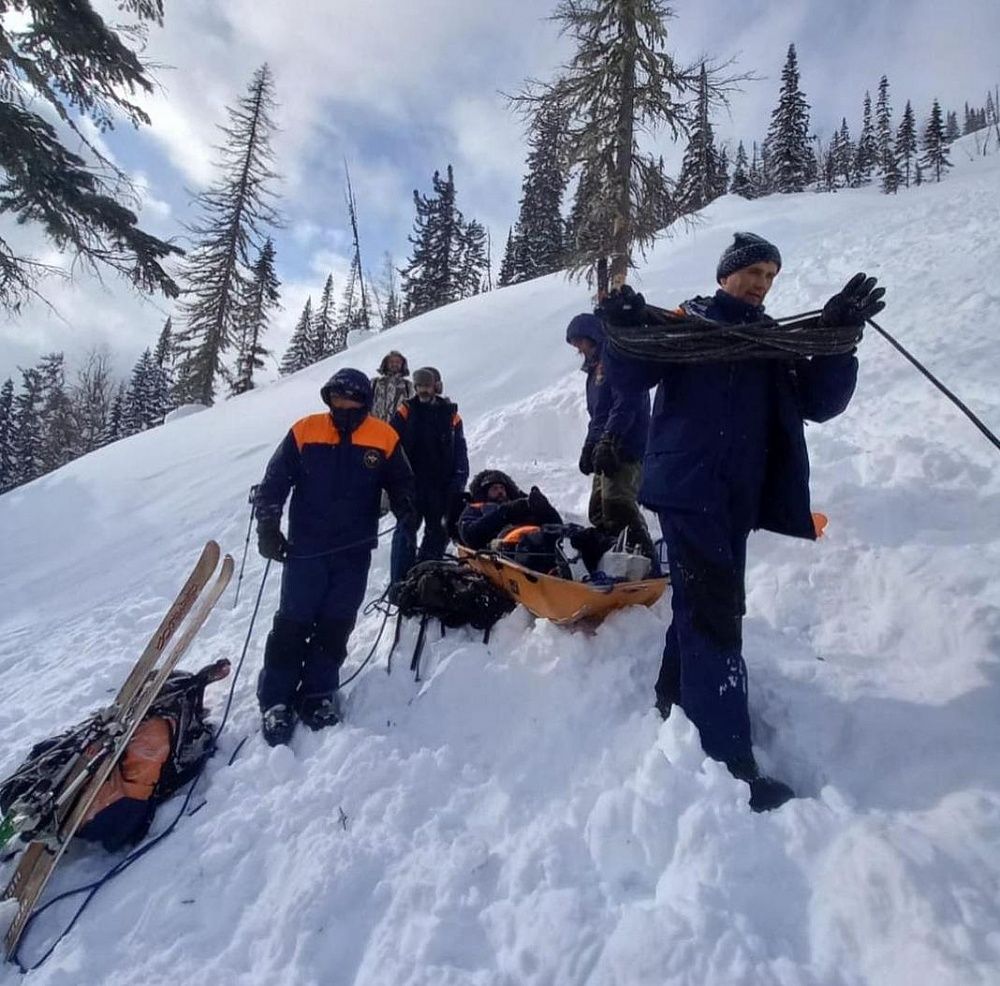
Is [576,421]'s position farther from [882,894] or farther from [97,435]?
[97,435]

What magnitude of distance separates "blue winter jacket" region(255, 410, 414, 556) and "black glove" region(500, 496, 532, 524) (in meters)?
0.93

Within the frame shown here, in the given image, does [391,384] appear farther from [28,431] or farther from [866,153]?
[866,153]

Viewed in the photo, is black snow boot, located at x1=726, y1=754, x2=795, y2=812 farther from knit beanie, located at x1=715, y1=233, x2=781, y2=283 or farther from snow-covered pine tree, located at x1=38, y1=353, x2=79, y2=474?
snow-covered pine tree, located at x1=38, y1=353, x2=79, y2=474

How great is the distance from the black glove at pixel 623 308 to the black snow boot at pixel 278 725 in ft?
8.34

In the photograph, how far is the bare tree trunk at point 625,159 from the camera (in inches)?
470

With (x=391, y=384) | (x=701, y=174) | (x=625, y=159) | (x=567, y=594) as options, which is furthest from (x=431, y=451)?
(x=701, y=174)

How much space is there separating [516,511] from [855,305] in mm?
2442

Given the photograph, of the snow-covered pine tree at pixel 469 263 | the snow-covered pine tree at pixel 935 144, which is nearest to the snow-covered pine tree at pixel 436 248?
the snow-covered pine tree at pixel 469 263

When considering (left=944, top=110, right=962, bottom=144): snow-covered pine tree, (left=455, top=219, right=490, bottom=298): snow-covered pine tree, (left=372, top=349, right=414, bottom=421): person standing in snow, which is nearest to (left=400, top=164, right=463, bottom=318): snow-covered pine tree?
(left=455, top=219, right=490, bottom=298): snow-covered pine tree

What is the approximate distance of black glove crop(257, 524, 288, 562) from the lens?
3.51 meters

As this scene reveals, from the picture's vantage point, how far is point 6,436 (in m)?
34.3

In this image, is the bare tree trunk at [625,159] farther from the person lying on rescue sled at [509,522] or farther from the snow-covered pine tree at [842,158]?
the snow-covered pine tree at [842,158]

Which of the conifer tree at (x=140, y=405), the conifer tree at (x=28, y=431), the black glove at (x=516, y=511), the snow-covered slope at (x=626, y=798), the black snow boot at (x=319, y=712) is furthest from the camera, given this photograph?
the conifer tree at (x=140, y=405)

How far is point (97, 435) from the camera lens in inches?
1563
